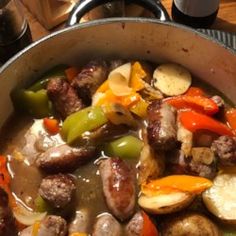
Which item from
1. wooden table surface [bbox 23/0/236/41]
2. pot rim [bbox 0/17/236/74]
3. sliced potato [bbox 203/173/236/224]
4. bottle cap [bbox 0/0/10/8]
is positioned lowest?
sliced potato [bbox 203/173/236/224]

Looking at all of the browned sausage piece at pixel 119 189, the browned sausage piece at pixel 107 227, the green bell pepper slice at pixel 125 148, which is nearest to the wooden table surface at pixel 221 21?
the green bell pepper slice at pixel 125 148

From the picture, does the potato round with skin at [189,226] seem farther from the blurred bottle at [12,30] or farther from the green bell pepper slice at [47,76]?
the blurred bottle at [12,30]

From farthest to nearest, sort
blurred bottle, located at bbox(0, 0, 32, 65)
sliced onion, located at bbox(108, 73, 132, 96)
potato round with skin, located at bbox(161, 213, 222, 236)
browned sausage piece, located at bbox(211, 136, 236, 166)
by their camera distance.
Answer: blurred bottle, located at bbox(0, 0, 32, 65), sliced onion, located at bbox(108, 73, 132, 96), browned sausage piece, located at bbox(211, 136, 236, 166), potato round with skin, located at bbox(161, 213, 222, 236)

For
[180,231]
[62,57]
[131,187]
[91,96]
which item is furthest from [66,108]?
[180,231]

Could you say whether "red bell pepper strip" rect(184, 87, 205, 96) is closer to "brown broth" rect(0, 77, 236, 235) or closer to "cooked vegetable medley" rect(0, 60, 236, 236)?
"cooked vegetable medley" rect(0, 60, 236, 236)

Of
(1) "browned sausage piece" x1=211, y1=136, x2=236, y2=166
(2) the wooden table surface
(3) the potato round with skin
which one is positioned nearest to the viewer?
(3) the potato round with skin

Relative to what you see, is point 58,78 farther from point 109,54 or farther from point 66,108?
point 109,54

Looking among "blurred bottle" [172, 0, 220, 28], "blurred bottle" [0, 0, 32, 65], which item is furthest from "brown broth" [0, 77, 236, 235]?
"blurred bottle" [172, 0, 220, 28]
